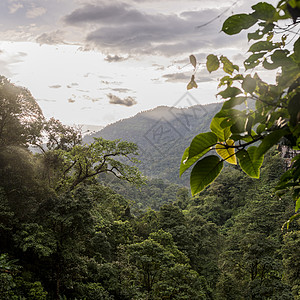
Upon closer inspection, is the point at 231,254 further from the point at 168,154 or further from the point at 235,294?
the point at 168,154

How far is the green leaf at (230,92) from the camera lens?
561 millimetres

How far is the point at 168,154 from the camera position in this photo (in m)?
102

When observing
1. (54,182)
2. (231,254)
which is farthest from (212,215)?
(54,182)

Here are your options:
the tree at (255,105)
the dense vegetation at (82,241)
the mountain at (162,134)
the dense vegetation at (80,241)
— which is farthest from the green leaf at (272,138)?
the mountain at (162,134)

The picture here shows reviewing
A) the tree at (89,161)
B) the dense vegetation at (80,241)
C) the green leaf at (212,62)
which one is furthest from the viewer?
the tree at (89,161)

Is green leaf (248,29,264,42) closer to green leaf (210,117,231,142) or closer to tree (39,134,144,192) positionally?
green leaf (210,117,231,142)

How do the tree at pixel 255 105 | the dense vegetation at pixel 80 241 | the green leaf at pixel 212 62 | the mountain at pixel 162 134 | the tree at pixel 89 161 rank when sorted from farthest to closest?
the mountain at pixel 162 134 → the tree at pixel 89 161 → the dense vegetation at pixel 80 241 → the green leaf at pixel 212 62 → the tree at pixel 255 105

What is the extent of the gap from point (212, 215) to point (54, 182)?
2278 centimetres

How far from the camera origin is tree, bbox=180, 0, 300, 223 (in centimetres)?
51

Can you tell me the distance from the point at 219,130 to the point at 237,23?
223 millimetres

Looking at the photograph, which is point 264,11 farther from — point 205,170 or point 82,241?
point 82,241

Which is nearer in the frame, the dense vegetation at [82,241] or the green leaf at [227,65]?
the green leaf at [227,65]

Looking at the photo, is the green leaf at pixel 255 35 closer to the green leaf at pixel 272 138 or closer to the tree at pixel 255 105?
the tree at pixel 255 105

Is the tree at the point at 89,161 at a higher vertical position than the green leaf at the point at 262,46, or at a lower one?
lower
